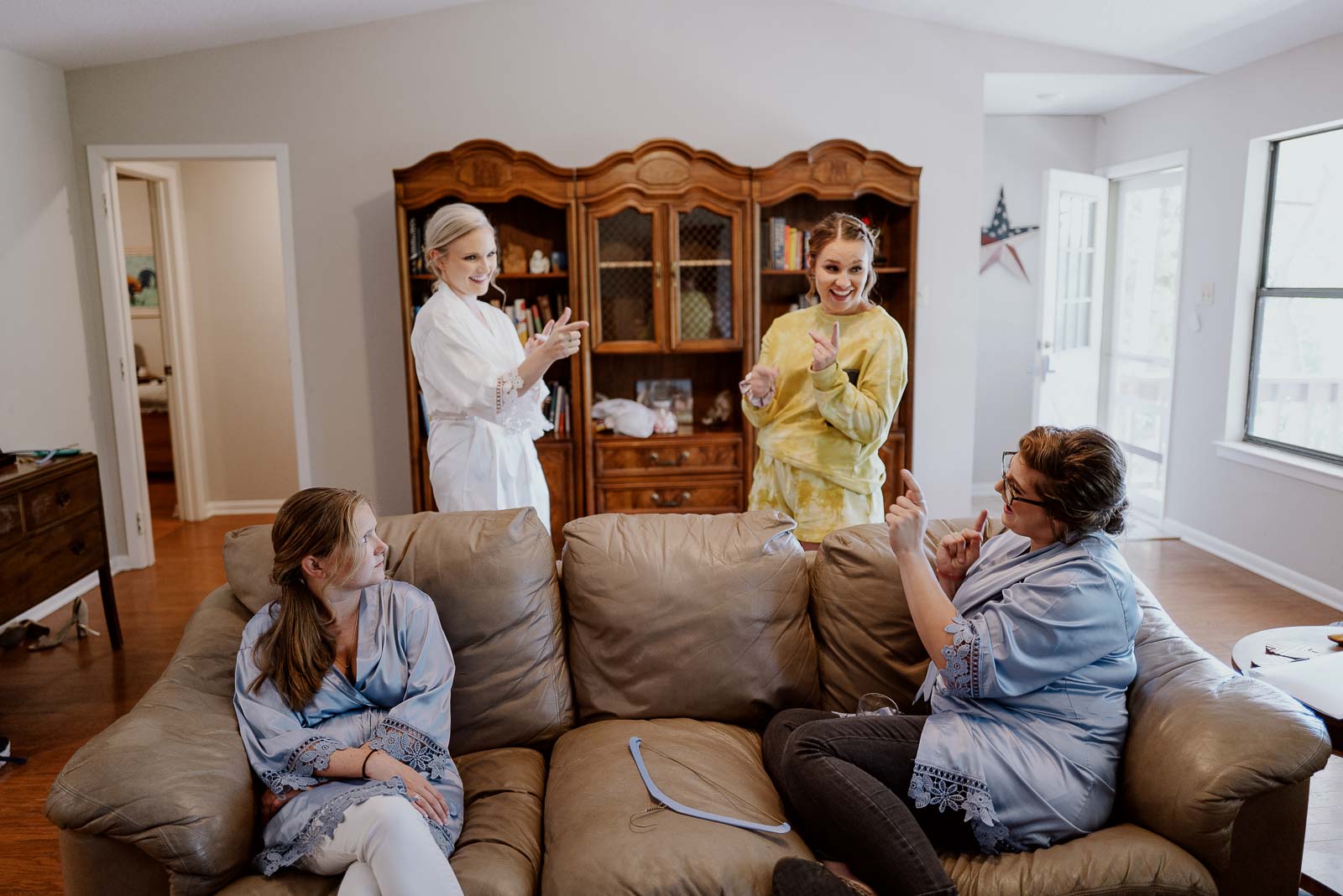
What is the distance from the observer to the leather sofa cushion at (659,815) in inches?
62.6

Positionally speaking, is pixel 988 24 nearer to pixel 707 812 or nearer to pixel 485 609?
pixel 485 609

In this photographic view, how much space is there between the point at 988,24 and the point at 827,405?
121 inches

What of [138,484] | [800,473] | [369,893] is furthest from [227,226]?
[369,893]

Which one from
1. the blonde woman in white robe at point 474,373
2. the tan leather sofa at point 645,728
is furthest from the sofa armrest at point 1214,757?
the blonde woman in white robe at point 474,373

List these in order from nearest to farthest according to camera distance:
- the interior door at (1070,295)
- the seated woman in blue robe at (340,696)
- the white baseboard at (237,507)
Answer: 1. the seated woman in blue robe at (340,696)
2. the interior door at (1070,295)
3. the white baseboard at (237,507)

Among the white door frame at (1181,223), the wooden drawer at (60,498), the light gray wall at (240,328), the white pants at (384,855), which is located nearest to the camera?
the white pants at (384,855)

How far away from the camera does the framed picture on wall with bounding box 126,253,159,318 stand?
22.8 ft

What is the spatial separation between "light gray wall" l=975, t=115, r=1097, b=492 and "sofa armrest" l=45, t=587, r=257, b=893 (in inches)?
195

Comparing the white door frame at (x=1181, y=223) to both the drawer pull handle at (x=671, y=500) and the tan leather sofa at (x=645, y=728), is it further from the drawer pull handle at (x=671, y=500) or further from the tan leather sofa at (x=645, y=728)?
the tan leather sofa at (x=645, y=728)

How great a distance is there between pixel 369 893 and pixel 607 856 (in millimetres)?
384

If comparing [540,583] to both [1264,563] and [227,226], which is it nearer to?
[1264,563]

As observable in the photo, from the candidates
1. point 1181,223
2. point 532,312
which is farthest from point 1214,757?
point 1181,223

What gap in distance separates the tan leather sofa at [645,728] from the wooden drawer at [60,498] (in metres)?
1.67

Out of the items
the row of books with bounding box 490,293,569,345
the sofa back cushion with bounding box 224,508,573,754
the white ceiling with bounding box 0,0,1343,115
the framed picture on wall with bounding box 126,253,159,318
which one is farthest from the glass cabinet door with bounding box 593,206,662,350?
the framed picture on wall with bounding box 126,253,159,318
